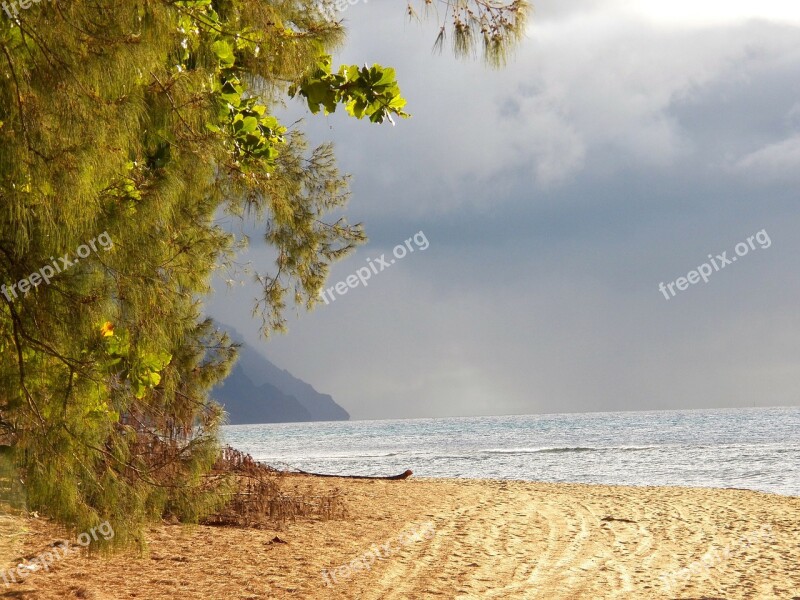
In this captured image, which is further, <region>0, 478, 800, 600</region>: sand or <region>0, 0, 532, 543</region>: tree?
<region>0, 478, 800, 600</region>: sand

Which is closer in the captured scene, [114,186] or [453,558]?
[114,186]

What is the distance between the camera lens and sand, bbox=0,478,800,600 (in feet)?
22.8

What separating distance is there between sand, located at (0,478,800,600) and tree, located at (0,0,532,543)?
1.42 meters

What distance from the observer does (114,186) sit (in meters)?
3.90

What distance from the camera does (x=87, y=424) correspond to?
168 inches

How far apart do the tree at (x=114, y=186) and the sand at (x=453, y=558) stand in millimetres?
1422

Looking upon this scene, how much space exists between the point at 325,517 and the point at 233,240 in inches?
161

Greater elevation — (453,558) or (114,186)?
(114,186)

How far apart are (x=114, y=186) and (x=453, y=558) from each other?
5.96 m

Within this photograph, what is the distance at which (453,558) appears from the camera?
8.38 meters

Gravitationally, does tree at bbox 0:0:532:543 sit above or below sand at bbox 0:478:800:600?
above

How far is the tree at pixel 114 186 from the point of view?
3332 mm

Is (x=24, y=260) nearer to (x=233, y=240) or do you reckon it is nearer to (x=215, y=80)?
(x=215, y=80)

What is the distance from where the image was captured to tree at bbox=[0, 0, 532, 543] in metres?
3.33
